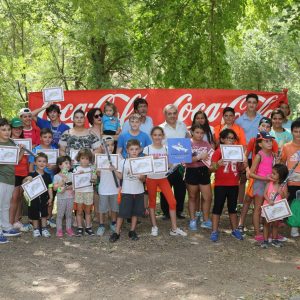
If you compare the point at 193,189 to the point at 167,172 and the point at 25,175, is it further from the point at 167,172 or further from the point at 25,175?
the point at 25,175

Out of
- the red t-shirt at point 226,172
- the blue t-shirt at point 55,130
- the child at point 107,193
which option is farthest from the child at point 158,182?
the blue t-shirt at point 55,130

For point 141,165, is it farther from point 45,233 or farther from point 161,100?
point 161,100

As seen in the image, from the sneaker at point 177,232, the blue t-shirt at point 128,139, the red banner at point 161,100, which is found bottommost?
the sneaker at point 177,232

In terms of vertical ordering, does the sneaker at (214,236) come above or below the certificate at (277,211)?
below

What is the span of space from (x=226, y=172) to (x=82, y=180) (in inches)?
85.5

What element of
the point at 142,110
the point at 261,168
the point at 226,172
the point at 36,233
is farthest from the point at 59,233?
the point at 261,168

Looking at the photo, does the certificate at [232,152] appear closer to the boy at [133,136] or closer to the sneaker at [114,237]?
the boy at [133,136]

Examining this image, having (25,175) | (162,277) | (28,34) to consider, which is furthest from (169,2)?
(28,34)

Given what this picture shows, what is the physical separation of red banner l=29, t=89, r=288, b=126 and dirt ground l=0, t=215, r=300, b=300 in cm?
282

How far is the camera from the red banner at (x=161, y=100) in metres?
9.72

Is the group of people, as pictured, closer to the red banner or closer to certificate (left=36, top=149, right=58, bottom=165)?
certificate (left=36, top=149, right=58, bottom=165)

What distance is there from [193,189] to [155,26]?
537cm

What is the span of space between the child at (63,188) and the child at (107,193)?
46cm

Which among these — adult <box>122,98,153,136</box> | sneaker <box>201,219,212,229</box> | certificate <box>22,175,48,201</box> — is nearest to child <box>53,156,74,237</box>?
certificate <box>22,175,48,201</box>
